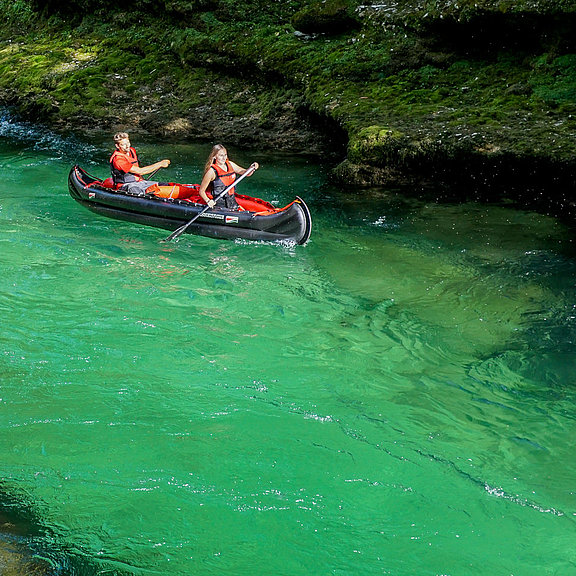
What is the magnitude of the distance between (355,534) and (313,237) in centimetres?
544

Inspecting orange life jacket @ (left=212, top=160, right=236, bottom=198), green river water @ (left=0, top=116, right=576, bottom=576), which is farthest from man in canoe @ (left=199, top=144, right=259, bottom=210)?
green river water @ (left=0, top=116, right=576, bottom=576)

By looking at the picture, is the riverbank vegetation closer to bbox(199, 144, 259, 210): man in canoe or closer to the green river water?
the green river water

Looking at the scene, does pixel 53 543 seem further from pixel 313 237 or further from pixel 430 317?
pixel 313 237

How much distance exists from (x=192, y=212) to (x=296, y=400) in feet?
14.0

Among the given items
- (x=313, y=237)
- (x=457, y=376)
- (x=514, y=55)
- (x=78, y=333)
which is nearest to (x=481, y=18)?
(x=514, y=55)

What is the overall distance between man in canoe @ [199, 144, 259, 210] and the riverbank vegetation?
2.41 metres

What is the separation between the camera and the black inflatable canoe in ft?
28.8

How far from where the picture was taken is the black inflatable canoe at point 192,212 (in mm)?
8766

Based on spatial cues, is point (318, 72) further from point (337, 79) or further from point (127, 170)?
point (127, 170)

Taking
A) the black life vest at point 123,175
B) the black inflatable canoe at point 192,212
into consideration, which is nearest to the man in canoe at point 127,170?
the black life vest at point 123,175

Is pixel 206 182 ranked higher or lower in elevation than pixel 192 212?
higher

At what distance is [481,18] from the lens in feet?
37.2

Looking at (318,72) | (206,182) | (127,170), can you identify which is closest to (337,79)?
(318,72)

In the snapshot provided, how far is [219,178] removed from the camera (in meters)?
9.34
